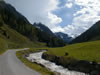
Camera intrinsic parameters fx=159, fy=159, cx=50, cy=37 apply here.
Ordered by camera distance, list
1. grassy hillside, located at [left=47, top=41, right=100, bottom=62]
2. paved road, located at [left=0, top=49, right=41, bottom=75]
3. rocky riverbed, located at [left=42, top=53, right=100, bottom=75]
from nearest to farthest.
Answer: paved road, located at [left=0, top=49, right=41, bottom=75] < rocky riverbed, located at [left=42, top=53, right=100, bottom=75] < grassy hillside, located at [left=47, top=41, right=100, bottom=62]

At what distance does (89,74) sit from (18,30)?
175 meters

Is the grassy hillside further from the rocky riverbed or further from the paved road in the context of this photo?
the paved road

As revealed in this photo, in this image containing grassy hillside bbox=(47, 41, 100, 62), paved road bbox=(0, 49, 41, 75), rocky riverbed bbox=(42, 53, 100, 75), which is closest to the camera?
paved road bbox=(0, 49, 41, 75)

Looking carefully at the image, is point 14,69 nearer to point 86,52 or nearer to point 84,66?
point 84,66

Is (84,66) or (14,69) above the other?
(14,69)

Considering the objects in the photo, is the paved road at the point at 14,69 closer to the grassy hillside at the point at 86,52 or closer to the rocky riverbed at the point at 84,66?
the rocky riverbed at the point at 84,66

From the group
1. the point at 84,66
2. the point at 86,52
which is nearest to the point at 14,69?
the point at 84,66

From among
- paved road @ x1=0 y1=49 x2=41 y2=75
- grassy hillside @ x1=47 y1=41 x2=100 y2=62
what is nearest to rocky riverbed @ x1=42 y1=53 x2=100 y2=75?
grassy hillside @ x1=47 y1=41 x2=100 y2=62

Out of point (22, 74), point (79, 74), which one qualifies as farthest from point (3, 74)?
point (79, 74)

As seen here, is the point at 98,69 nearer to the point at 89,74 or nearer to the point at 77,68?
the point at 89,74

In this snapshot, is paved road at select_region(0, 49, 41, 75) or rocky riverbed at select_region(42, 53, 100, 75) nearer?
paved road at select_region(0, 49, 41, 75)

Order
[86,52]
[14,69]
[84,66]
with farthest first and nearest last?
[86,52], [84,66], [14,69]

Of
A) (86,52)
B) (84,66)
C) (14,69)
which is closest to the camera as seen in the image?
(14,69)

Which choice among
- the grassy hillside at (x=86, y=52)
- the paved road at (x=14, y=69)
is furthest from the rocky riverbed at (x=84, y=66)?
the paved road at (x=14, y=69)
